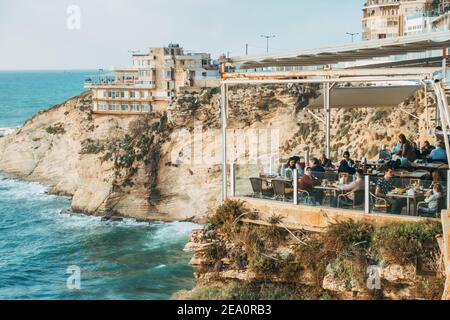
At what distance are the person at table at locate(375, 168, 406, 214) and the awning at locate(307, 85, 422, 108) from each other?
617 cm

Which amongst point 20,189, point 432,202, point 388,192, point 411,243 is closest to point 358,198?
point 388,192

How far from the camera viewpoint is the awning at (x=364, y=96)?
18812mm

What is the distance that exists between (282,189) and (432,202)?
9.28ft

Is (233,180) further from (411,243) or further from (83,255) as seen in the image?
(83,255)

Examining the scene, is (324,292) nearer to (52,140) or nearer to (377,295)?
(377,295)

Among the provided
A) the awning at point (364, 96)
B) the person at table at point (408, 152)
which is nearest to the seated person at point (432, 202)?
the person at table at point (408, 152)

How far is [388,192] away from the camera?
1230cm

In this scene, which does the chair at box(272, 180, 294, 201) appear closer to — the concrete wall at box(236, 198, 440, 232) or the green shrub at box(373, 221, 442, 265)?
the concrete wall at box(236, 198, 440, 232)

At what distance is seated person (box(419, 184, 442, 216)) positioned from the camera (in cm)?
1178

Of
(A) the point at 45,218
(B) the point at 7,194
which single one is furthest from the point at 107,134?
(A) the point at 45,218

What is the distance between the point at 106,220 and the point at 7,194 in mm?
17923

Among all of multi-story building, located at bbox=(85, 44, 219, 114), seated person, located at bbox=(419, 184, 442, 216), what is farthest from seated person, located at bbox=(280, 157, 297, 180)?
multi-story building, located at bbox=(85, 44, 219, 114)

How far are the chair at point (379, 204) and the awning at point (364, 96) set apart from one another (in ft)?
20.6
